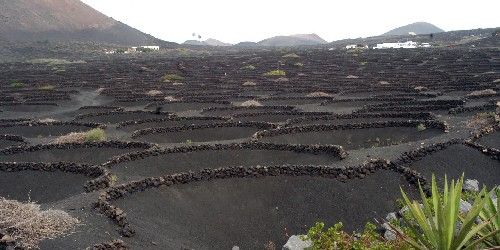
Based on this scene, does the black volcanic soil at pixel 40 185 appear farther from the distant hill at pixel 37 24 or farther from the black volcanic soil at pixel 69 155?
the distant hill at pixel 37 24

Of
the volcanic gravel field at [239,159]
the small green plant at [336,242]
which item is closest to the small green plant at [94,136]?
the volcanic gravel field at [239,159]

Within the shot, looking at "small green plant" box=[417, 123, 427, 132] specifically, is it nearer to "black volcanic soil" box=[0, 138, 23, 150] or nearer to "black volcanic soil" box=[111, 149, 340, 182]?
"black volcanic soil" box=[111, 149, 340, 182]

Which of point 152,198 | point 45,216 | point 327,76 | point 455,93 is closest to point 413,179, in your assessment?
point 152,198

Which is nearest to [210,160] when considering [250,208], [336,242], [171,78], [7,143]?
[250,208]

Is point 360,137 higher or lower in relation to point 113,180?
lower

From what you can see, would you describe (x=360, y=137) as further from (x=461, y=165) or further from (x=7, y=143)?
(x=7, y=143)

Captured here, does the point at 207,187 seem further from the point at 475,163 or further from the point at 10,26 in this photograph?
the point at 10,26
